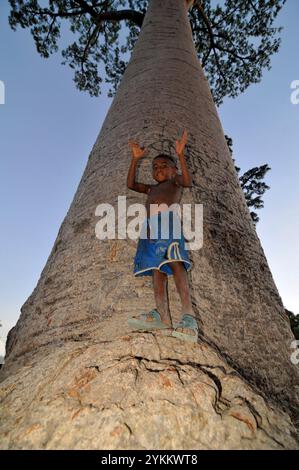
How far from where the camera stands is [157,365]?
1.02 m

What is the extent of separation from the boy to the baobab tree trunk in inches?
2.0

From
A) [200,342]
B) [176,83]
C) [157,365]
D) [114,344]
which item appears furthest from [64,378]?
[176,83]

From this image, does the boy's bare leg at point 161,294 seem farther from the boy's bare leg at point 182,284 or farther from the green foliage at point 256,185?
the green foliage at point 256,185

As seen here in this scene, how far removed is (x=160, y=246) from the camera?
1.38 m

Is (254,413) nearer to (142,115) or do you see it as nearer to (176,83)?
(142,115)

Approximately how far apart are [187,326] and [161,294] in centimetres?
21

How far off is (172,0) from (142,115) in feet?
11.4

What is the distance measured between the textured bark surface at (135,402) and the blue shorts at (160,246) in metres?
0.30

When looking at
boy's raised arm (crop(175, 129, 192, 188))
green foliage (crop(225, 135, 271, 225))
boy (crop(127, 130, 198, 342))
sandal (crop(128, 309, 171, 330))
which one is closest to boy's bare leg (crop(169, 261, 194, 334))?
boy (crop(127, 130, 198, 342))

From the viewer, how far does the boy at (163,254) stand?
3.93 feet

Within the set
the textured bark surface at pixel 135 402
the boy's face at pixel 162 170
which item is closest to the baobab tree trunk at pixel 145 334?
the textured bark surface at pixel 135 402

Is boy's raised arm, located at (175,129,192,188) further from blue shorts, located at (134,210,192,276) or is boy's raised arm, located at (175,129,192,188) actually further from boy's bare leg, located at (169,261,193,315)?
boy's bare leg, located at (169,261,193,315)
